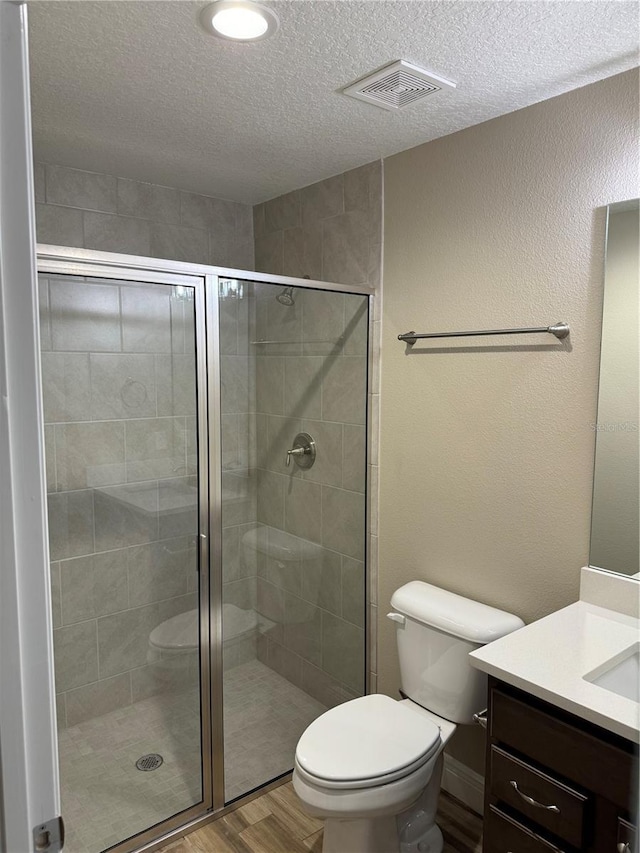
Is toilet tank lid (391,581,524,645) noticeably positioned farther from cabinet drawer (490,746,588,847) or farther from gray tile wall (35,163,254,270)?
gray tile wall (35,163,254,270)

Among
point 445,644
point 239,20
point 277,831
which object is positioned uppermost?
point 239,20

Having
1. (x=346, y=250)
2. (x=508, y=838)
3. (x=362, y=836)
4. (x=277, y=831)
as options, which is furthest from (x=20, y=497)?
(x=346, y=250)

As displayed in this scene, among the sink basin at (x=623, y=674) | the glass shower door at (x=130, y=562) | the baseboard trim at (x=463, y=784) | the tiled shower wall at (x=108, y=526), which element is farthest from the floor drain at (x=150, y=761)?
the sink basin at (x=623, y=674)

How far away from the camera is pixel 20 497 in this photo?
584 mm

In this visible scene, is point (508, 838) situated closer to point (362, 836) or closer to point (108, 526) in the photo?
point (362, 836)

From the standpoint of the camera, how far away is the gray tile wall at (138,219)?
247 cm

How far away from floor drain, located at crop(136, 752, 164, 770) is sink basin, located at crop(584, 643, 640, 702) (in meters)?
1.50

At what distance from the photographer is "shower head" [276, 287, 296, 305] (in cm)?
228

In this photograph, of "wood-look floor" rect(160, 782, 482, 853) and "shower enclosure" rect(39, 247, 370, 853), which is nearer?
"shower enclosure" rect(39, 247, 370, 853)

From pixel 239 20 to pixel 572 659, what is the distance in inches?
67.0

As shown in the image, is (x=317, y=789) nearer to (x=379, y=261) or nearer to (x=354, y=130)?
(x=379, y=261)

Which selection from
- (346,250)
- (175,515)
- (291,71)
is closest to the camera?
(291,71)

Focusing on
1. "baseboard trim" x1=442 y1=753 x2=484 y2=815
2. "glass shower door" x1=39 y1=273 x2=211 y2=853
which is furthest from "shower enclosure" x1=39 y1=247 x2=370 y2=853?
"baseboard trim" x1=442 y1=753 x2=484 y2=815

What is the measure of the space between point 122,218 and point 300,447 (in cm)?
126
